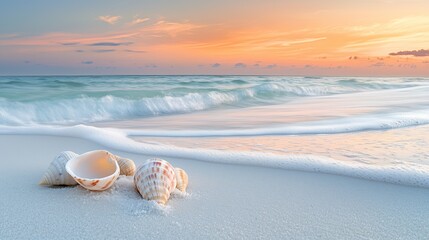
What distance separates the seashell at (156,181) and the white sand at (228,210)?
2.6 inches

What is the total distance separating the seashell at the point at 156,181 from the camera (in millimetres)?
2385

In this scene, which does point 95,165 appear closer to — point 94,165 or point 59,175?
point 94,165

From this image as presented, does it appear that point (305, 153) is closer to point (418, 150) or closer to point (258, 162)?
point (258, 162)

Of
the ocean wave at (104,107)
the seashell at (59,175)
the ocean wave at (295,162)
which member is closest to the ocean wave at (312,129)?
the ocean wave at (295,162)

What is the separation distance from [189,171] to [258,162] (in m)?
0.65

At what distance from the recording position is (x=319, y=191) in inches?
111

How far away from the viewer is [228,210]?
2422 mm

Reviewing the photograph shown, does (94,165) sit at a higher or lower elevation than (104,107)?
higher

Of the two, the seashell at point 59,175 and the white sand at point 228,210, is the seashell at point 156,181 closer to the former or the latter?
the white sand at point 228,210

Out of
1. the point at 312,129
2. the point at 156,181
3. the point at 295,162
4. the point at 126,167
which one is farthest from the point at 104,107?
the point at 156,181

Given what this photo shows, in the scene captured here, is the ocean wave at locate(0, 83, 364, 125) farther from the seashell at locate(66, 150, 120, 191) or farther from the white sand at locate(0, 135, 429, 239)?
the white sand at locate(0, 135, 429, 239)

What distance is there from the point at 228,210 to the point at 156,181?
47cm

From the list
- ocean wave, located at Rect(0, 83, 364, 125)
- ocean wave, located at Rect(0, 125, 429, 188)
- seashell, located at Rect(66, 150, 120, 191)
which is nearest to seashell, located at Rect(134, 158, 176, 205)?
seashell, located at Rect(66, 150, 120, 191)

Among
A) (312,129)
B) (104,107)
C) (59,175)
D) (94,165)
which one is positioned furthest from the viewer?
(104,107)
